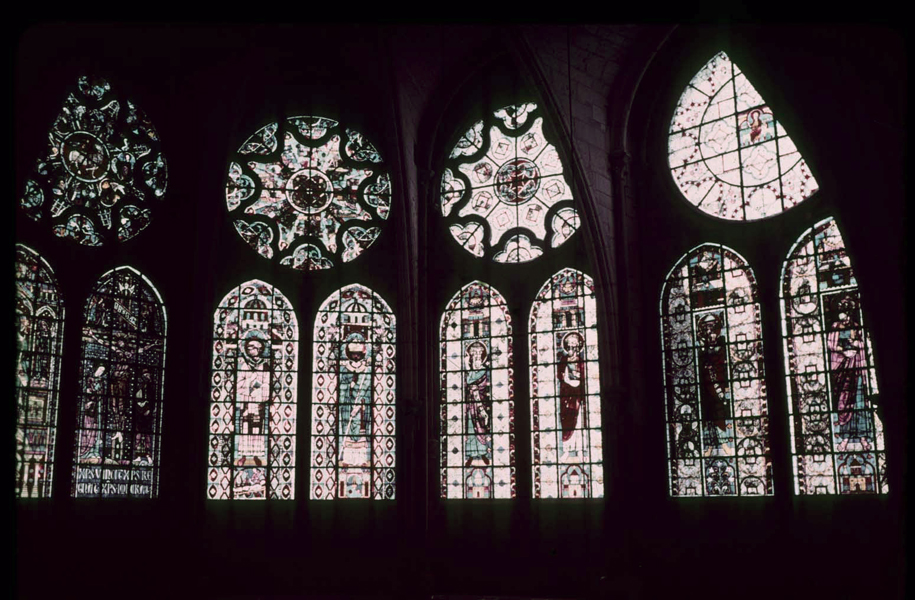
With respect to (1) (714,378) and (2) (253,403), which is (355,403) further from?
(1) (714,378)

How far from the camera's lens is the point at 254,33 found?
1317 cm

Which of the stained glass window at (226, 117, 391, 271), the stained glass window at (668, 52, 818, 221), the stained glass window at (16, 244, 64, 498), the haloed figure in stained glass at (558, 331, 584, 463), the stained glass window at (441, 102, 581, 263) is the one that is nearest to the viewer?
the stained glass window at (16, 244, 64, 498)

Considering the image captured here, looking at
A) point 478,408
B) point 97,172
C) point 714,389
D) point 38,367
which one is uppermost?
point 97,172

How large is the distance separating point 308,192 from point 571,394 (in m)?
5.18

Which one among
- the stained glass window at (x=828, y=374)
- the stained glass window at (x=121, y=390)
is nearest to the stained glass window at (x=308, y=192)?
the stained glass window at (x=121, y=390)

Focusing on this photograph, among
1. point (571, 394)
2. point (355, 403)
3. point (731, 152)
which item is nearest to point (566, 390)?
point (571, 394)

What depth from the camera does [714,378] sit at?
493 inches

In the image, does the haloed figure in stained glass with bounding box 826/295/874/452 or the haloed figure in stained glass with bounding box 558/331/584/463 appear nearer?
the haloed figure in stained glass with bounding box 826/295/874/452

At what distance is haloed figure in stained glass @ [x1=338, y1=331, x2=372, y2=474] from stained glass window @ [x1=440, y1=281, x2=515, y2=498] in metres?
1.13

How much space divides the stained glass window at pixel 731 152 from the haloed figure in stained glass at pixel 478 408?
3.90 meters

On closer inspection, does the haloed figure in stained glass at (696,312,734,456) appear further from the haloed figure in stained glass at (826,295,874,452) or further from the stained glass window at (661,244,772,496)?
the haloed figure in stained glass at (826,295,874,452)

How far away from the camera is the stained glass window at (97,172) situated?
12.6m

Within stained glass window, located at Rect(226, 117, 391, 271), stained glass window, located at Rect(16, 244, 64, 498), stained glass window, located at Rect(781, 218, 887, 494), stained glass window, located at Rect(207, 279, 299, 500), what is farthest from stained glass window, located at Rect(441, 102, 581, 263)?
stained glass window, located at Rect(16, 244, 64, 498)

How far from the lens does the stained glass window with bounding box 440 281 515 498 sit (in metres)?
13.6
